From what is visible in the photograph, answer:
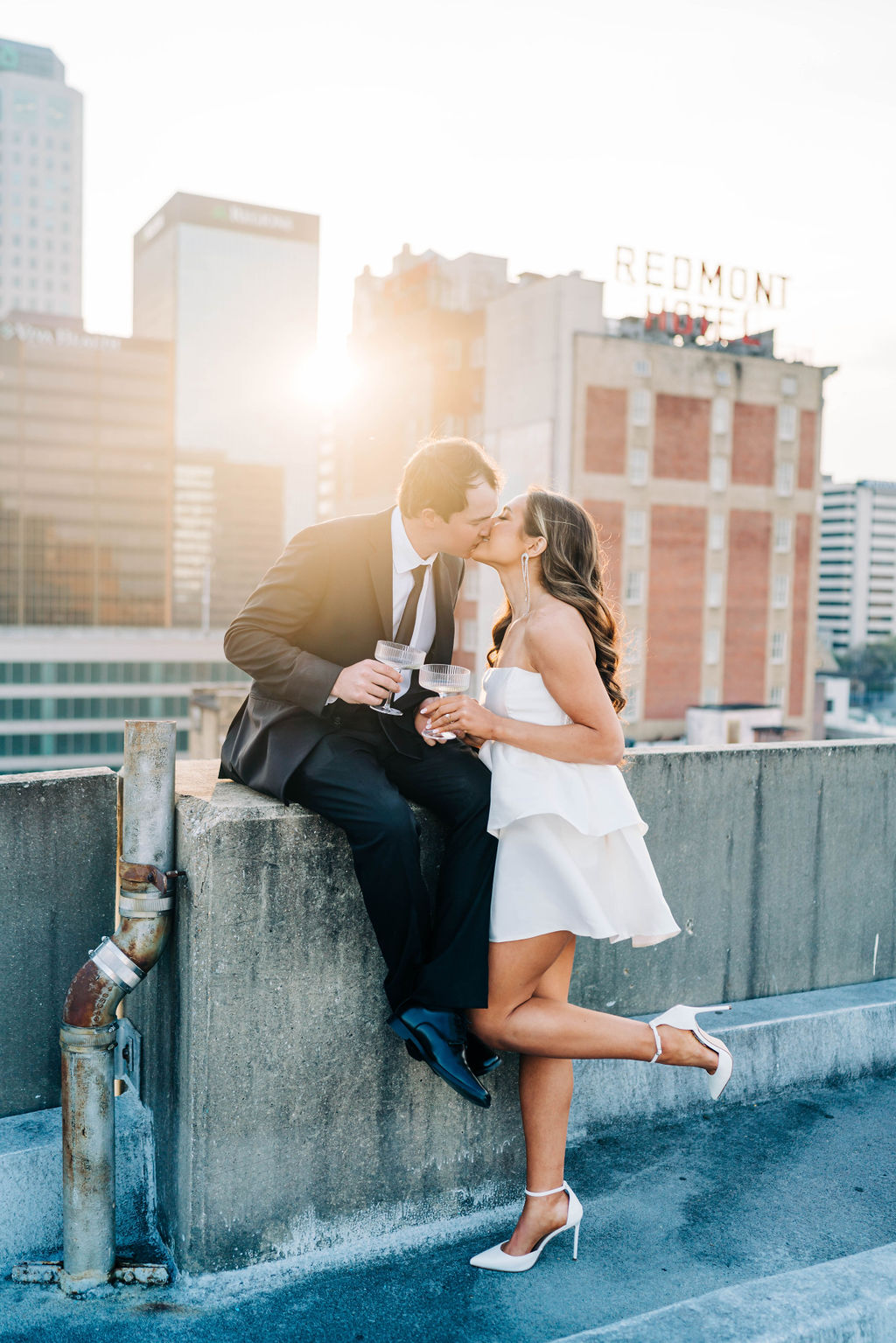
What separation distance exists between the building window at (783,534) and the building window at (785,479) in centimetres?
140

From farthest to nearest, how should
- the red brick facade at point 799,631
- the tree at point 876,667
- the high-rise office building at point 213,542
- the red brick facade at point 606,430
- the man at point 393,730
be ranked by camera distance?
the high-rise office building at point 213,542
the tree at point 876,667
the red brick facade at point 799,631
the red brick facade at point 606,430
the man at point 393,730

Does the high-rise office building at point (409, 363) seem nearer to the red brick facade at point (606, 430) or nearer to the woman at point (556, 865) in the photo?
the red brick facade at point (606, 430)

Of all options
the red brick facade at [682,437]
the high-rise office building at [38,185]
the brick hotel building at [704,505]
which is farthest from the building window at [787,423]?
the high-rise office building at [38,185]

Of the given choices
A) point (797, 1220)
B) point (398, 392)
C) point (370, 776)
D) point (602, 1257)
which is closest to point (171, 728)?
point (370, 776)

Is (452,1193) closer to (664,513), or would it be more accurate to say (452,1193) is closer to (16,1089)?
(16,1089)

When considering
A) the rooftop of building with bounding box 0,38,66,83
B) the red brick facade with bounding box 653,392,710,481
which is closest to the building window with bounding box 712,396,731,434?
the red brick facade with bounding box 653,392,710,481

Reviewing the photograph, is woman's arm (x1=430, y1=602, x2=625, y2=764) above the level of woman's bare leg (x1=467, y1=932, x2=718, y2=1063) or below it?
above

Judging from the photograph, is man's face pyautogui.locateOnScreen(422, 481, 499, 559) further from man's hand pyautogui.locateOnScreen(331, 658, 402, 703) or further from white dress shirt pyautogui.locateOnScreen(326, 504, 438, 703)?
man's hand pyautogui.locateOnScreen(331, 658, 402, 703)

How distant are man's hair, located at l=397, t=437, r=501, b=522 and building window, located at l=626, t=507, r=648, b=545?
52.2m

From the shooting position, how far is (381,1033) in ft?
10.00

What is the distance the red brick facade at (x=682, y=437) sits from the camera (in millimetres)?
54688

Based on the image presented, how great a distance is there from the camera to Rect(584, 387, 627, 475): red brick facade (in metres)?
53.5

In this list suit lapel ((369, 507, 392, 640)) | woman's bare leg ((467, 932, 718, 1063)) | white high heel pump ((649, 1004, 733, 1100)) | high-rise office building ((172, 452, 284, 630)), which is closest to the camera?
woman's bare leg ((467, 932, 718, 1063))

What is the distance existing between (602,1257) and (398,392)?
6886 cm
